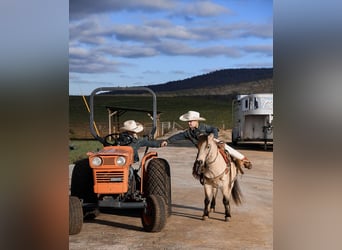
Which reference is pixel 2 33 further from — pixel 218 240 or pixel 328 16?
pixel 218 240

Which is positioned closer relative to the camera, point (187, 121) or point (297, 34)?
point (297, 34)

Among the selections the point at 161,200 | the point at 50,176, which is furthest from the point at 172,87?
the point at 50,176

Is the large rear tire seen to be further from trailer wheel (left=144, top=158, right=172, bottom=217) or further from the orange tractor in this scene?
trailer wheel (left=144, top=158, right=172, bottom=217)

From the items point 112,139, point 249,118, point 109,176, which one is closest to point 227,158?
point 112,139

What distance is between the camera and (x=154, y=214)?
3.70m

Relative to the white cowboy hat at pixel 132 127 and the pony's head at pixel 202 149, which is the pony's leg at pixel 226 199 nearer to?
the pony's head at pixel 202 149

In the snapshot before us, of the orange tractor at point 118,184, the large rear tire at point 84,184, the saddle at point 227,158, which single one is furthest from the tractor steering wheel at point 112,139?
the saddle at point 227,158

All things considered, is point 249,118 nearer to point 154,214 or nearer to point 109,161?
point 154,214

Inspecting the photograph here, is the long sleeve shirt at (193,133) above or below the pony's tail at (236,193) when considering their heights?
above

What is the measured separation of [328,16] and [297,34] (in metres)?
0.06

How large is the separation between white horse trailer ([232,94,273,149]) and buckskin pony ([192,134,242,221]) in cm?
731

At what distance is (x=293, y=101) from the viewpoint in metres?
0.94

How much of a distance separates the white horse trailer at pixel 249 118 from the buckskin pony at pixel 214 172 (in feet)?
24.0

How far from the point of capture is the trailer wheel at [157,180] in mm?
3959
